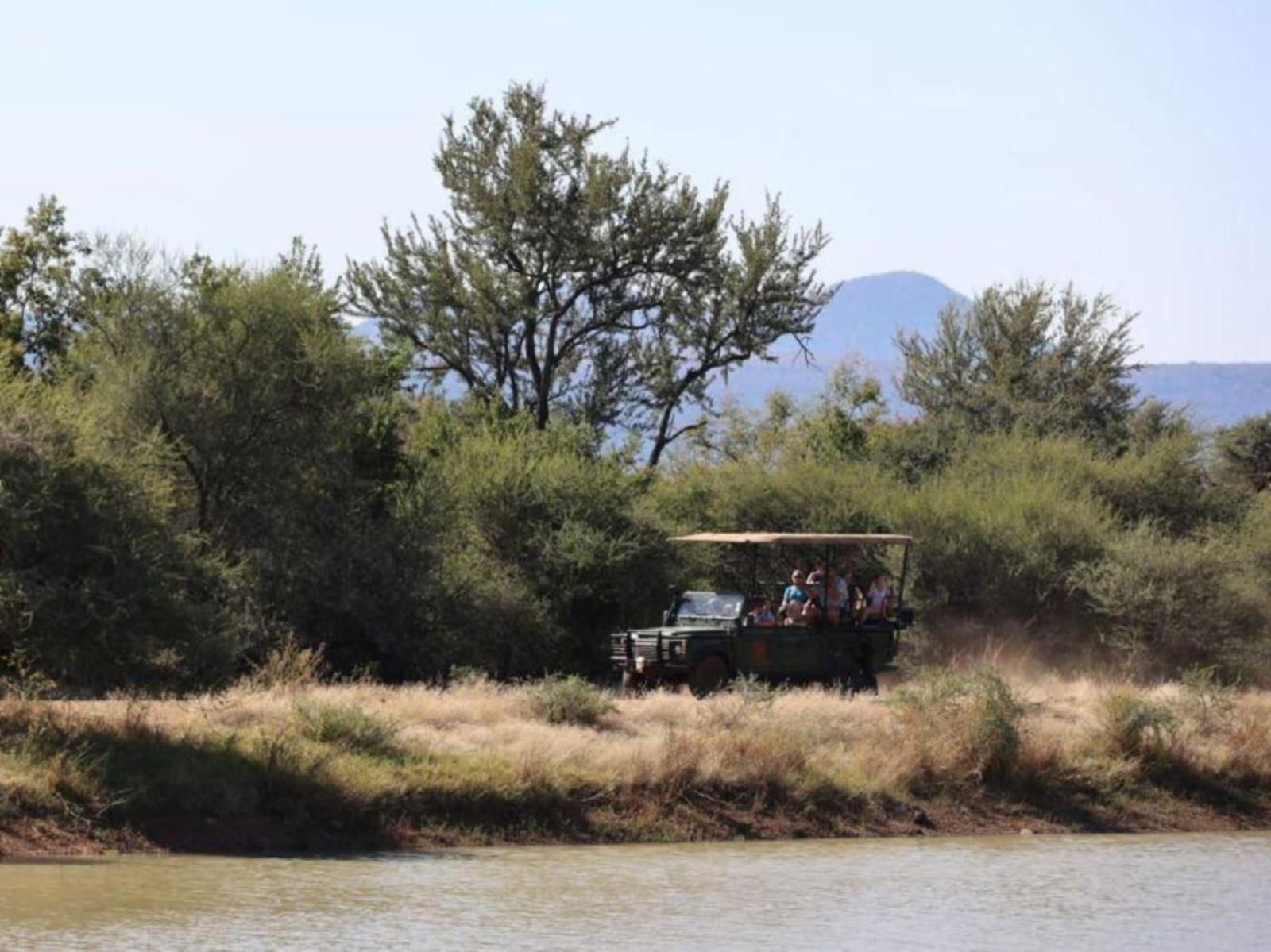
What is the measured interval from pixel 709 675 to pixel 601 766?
19.8 feet

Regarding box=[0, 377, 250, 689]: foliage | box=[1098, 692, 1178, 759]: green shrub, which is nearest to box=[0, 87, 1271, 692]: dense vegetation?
box=[0, 377, 250, 689]: foliage

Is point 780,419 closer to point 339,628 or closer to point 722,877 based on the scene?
point 339,628

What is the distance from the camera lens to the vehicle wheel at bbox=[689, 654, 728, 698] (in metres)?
29.3

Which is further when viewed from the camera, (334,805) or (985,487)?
(985,487)

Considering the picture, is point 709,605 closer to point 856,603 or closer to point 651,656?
point 651,656

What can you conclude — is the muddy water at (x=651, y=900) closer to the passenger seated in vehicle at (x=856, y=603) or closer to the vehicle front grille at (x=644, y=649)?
the vehicle front grille at (x=644, y=649)

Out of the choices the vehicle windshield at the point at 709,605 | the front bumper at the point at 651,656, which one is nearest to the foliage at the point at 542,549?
the vehicle windshield at the point at 709,605

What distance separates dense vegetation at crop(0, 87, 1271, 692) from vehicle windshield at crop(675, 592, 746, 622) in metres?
5.22

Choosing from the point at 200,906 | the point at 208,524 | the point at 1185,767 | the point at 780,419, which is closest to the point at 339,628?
the point at 208,524

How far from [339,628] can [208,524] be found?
9.47 feet

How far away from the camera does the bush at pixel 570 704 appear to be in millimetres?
25797

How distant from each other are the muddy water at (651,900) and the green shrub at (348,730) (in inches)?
78.4

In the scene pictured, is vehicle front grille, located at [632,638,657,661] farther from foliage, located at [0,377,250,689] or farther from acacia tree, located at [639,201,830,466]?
acacia tree, located at [639,201,830,466]

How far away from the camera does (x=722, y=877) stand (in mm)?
20422
